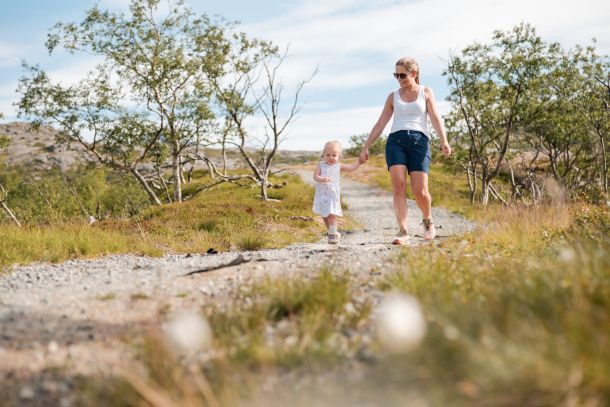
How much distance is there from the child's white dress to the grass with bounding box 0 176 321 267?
232 centimetres

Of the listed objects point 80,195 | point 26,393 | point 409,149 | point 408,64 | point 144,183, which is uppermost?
point 408,64

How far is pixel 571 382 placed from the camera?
2.62 m

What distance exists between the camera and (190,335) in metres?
3.74

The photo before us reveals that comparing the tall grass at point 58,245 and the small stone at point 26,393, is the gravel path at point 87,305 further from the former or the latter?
the tall grass at point 58,245

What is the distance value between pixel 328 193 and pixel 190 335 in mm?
6644

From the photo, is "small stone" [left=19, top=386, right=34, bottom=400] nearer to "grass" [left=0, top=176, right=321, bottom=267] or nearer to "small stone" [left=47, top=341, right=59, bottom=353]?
"small stone" [left=47, top=341, right=59, bottom=353]

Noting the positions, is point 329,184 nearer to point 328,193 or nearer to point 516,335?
point 328,193

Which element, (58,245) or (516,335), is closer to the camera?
(516,335)

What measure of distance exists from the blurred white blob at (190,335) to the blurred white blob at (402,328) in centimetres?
124

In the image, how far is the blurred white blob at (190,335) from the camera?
12.2ft

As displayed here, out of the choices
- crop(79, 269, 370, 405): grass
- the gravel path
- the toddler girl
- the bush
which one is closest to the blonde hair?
the toddler girl

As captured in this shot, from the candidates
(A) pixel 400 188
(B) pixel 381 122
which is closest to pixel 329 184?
(B) pixel 381 122

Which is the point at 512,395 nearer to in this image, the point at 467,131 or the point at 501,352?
the point at 501,352

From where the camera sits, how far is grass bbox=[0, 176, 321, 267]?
33.6ft
